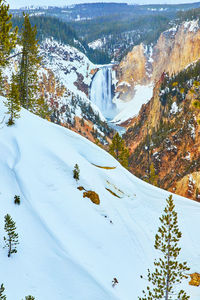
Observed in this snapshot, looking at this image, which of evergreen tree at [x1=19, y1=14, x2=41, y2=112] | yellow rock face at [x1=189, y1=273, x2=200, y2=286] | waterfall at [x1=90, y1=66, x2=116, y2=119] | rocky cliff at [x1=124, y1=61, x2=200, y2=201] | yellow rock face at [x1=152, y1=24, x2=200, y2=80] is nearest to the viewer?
yellow rock face at [x1=189, y1=273, x2=200, y2=286]

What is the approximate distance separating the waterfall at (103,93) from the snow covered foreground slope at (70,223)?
388 feet

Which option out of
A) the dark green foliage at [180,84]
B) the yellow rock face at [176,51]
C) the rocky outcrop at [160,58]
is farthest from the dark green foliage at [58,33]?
the dark green foliage at [180,84]

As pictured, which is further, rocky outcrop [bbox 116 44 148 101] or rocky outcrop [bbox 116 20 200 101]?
rocky outcrop [bbox 116 44 148 101]

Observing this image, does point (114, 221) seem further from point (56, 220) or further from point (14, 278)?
point (14, 278)

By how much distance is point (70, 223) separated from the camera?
10.6 metres

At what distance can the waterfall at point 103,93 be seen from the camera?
137875mm

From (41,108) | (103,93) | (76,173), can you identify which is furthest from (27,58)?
(103,93)

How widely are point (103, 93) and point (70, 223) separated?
137 metres

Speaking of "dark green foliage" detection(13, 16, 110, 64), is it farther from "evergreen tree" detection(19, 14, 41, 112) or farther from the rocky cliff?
"evergreen tree" detection(19, 14, 41, 112)

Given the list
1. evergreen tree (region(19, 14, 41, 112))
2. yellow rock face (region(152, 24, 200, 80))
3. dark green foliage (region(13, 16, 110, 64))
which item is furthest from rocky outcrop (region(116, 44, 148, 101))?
evergreen tree (region(19, 14, 41, 112))

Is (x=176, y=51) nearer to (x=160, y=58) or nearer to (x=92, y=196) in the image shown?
(x=160, y=58)

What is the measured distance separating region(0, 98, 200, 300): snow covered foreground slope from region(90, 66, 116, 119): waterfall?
118286mm

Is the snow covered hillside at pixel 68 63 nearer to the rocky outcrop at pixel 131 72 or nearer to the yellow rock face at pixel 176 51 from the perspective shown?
the rocky outcrop at pixel 131 72

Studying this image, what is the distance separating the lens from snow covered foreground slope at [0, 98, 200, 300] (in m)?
8.01
